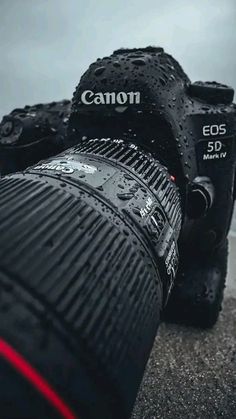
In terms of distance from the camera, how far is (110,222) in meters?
0.98

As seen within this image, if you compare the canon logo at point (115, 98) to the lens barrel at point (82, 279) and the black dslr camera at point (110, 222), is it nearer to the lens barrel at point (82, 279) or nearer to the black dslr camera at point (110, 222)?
the black dslr camera at point (110, 222)

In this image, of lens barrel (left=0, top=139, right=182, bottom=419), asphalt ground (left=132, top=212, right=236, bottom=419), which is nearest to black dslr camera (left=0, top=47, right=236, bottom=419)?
lens barrel (left=0, top=139, right=182, bottom=419)

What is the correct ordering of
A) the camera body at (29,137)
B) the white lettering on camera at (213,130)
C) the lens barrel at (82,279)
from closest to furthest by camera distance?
the lens barrel at (82,279)
the white lettering on camera at (213,130)
the camera body at (29,137)

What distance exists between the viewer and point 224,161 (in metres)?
1.91

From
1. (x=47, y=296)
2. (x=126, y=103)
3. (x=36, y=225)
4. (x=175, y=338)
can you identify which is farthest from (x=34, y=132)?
(x=47, y=296)

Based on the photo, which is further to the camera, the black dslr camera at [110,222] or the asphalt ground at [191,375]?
the asphalt ground at [191,375]

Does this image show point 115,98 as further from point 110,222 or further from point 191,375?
point 191,375

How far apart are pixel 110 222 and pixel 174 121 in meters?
0.84

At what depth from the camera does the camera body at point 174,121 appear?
1.64m

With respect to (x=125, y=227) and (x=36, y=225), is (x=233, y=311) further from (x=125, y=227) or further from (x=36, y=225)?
(x=36, y=225)

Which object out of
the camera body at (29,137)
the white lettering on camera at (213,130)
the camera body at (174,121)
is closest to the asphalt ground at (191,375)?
the camera body at (174,121)

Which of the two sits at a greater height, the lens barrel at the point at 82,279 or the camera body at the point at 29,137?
the lens barrel at the point at 82,279

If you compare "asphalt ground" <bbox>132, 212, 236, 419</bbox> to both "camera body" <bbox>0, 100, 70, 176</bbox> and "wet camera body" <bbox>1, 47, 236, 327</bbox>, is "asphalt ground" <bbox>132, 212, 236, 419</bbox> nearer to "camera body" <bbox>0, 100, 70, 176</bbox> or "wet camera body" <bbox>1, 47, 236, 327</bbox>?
"wet camera body" <bbox>1, 47, 236, 327</bbox>

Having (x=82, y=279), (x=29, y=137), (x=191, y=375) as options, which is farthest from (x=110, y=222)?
(x=29, y=137)
